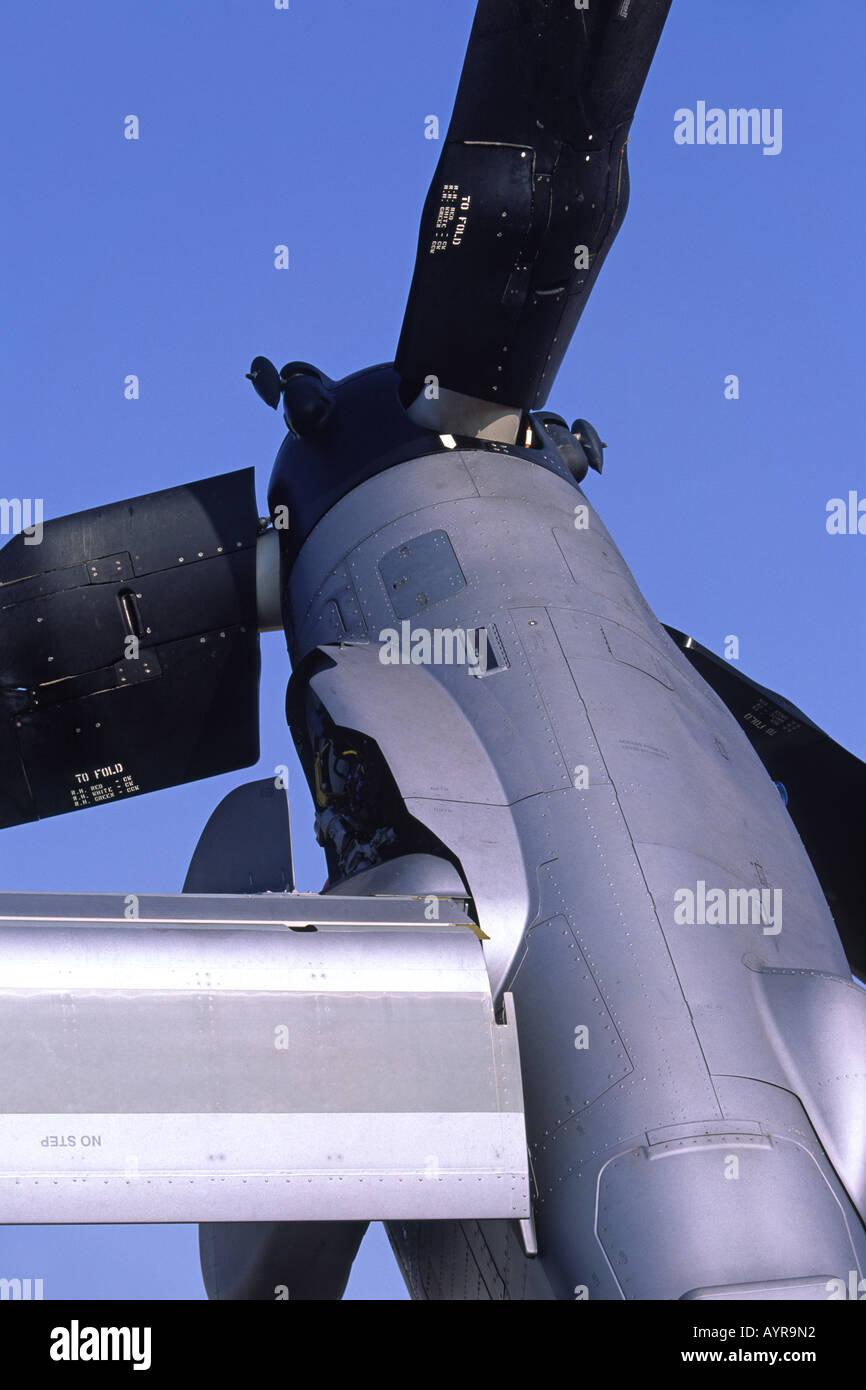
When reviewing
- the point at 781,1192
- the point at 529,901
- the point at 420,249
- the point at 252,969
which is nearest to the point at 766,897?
the point at 529,901

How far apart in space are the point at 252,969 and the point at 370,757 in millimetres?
2783

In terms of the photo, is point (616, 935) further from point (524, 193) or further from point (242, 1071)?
point (524, 193)

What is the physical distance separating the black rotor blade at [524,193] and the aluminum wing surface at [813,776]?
315cm

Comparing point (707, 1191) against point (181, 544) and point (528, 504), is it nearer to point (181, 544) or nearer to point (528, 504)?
point (528, 504)

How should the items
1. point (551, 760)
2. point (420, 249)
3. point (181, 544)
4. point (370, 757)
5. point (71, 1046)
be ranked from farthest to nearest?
point (181, 544) → point (420, 249) → point (370, 757) → point (551, 760) → point (71, 1046)

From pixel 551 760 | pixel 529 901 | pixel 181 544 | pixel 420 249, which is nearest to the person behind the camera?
pixel 529 901

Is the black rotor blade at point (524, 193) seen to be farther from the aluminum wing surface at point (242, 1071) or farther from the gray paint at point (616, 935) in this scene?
the aluminum wing surface at point (242, 1071)

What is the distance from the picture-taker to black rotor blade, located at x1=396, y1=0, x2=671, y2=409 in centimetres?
1055

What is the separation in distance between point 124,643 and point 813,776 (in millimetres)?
5977

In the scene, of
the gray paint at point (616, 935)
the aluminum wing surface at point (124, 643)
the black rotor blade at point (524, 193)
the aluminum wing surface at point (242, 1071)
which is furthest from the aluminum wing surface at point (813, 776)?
the aluminum wing surface at point (242, 1071)

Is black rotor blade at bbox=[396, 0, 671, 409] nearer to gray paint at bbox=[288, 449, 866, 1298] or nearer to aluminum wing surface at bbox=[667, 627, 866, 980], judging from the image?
gray paint at bbox=[288, 449, 866, 1298]

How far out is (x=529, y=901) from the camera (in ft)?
28.2
